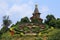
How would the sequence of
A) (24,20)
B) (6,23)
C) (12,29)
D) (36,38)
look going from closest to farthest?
(36,38) < (12,29) < (6,23) < (24,20)

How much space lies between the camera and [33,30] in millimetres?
65500

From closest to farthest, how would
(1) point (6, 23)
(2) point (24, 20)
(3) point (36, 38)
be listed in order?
1. (3) point (36, 38)
2. (1) point (6, 23)
3. (2) point (24, 20)

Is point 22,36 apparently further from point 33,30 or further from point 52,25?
point 52,25

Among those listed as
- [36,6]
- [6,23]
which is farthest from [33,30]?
[36,6]

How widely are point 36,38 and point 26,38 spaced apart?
275cm

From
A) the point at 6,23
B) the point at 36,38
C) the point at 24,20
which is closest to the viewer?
the point at 36,38

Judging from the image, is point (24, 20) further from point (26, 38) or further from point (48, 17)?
point (26, 38)

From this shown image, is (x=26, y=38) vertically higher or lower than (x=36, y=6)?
lower

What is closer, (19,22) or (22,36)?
(22,36)

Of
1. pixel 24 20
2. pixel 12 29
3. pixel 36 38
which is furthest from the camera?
pixel 24 20

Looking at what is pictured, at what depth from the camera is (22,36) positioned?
6206 cm

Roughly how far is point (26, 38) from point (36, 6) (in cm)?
1813

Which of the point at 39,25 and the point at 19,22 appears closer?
the point at 39,25

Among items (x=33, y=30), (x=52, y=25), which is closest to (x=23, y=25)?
(x=33, y=30)
